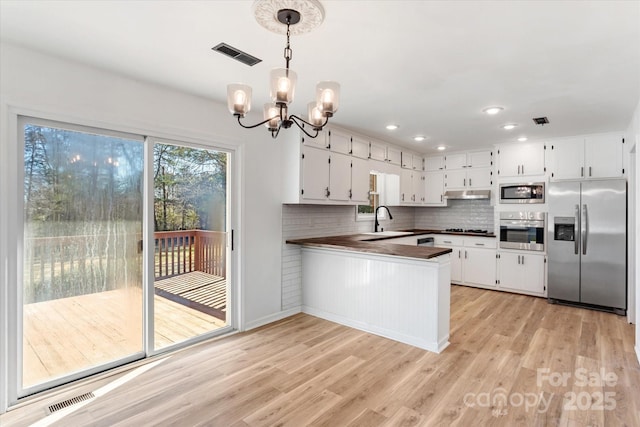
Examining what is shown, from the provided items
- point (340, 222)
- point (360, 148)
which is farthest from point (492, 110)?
point (340, 222)

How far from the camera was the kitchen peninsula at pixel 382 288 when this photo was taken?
324cm

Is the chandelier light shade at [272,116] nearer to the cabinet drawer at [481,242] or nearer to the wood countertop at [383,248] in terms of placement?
the wood countertop at [383,248]

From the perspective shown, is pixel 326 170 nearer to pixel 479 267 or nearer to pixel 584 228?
pixel 479 267

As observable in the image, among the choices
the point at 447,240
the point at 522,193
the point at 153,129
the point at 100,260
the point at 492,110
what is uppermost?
the point at 492,110

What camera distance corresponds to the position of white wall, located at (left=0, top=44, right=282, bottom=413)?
2271 mm

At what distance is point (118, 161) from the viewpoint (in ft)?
9.43

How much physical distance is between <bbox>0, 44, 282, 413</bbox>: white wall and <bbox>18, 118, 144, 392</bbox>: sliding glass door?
0.41ft

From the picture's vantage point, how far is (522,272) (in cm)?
521

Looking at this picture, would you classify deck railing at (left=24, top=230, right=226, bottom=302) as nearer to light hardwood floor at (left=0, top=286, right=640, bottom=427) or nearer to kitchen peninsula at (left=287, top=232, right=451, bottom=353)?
light hardwood floor at (left=0, top=286, right=640, bottom=427)

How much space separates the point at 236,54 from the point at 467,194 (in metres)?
4.89

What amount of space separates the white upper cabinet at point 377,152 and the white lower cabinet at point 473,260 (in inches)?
76.3

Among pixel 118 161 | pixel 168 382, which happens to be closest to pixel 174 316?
pixel 168 382

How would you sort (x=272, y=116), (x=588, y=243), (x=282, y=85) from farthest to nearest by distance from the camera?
(x=588, y=243)
(x=272, y=116)
(x=282, y=85)

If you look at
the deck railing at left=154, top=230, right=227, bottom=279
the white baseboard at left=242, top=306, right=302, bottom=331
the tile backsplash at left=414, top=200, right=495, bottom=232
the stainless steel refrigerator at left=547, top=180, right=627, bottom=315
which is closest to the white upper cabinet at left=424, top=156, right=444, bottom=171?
the tile backsplash at left=414, top=200, right=495, bottom=232
